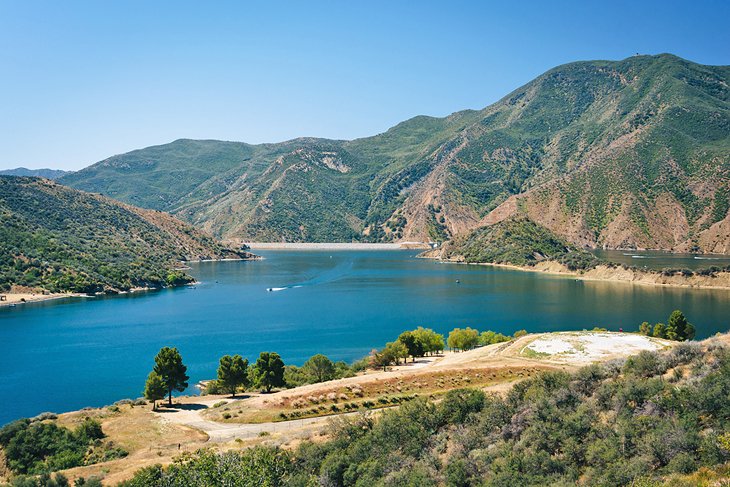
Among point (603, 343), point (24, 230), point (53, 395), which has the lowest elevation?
point (53, 395)

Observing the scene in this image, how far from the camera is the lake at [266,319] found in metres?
68.0

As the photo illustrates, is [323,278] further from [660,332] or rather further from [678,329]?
[678,329]

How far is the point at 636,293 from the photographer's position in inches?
5044

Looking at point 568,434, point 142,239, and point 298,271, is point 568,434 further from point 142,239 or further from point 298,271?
point 142,239

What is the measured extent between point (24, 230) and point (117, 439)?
141691 mm

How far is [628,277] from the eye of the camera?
150 m

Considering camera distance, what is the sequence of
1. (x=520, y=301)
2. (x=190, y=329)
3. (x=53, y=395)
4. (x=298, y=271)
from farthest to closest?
(x=298, y=271) → (x=520, y=301) → (x=190, y=329) → (x=53, y=395)

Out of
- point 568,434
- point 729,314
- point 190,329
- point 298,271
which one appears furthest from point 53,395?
point 298,271

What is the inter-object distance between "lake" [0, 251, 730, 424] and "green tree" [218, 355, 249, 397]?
1198cm

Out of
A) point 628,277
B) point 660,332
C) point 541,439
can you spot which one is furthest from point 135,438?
point 628,277

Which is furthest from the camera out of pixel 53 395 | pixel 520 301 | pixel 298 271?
pixel 298 271

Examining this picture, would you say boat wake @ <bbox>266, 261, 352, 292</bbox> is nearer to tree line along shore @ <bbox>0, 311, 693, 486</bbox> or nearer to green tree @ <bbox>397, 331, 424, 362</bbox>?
tree line along shore @ <bbox>0, 311, 693, 486</bbox>

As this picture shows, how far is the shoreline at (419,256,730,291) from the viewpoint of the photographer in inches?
5221

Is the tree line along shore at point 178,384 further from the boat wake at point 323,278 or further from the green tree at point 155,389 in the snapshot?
the boat wake at point 323,278
